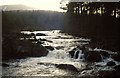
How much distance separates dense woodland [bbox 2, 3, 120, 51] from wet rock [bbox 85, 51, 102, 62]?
7.64 feet

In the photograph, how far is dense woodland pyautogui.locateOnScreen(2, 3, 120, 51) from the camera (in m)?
19.2

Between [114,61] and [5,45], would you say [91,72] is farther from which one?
[5,45]

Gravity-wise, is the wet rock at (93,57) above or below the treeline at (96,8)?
below

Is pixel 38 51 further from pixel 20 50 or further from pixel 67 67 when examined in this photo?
pixel 67 67

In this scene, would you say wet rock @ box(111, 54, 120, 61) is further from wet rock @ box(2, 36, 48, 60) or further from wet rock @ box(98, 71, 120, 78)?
wet rock @ box(2, 36, 48, 60)

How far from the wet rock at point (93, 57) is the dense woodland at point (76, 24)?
233 centimetres

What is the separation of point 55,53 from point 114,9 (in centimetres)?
822

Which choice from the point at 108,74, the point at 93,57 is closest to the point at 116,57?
the point at 93,57

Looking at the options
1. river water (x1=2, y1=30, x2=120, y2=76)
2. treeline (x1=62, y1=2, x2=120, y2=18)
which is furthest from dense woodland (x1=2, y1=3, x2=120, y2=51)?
river water (x1=2, y1=30, x2=120, y2=76)

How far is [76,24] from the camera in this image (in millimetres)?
27266

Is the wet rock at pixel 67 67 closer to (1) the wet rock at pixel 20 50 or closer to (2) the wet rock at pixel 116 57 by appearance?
(1) the wet rock at pixel 20 50

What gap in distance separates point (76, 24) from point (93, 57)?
45.0ft

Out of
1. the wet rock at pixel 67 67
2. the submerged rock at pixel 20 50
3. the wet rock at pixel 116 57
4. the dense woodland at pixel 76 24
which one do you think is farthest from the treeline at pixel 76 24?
the wet rock at pixel 67 67

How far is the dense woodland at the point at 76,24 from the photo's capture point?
19.2 metres
